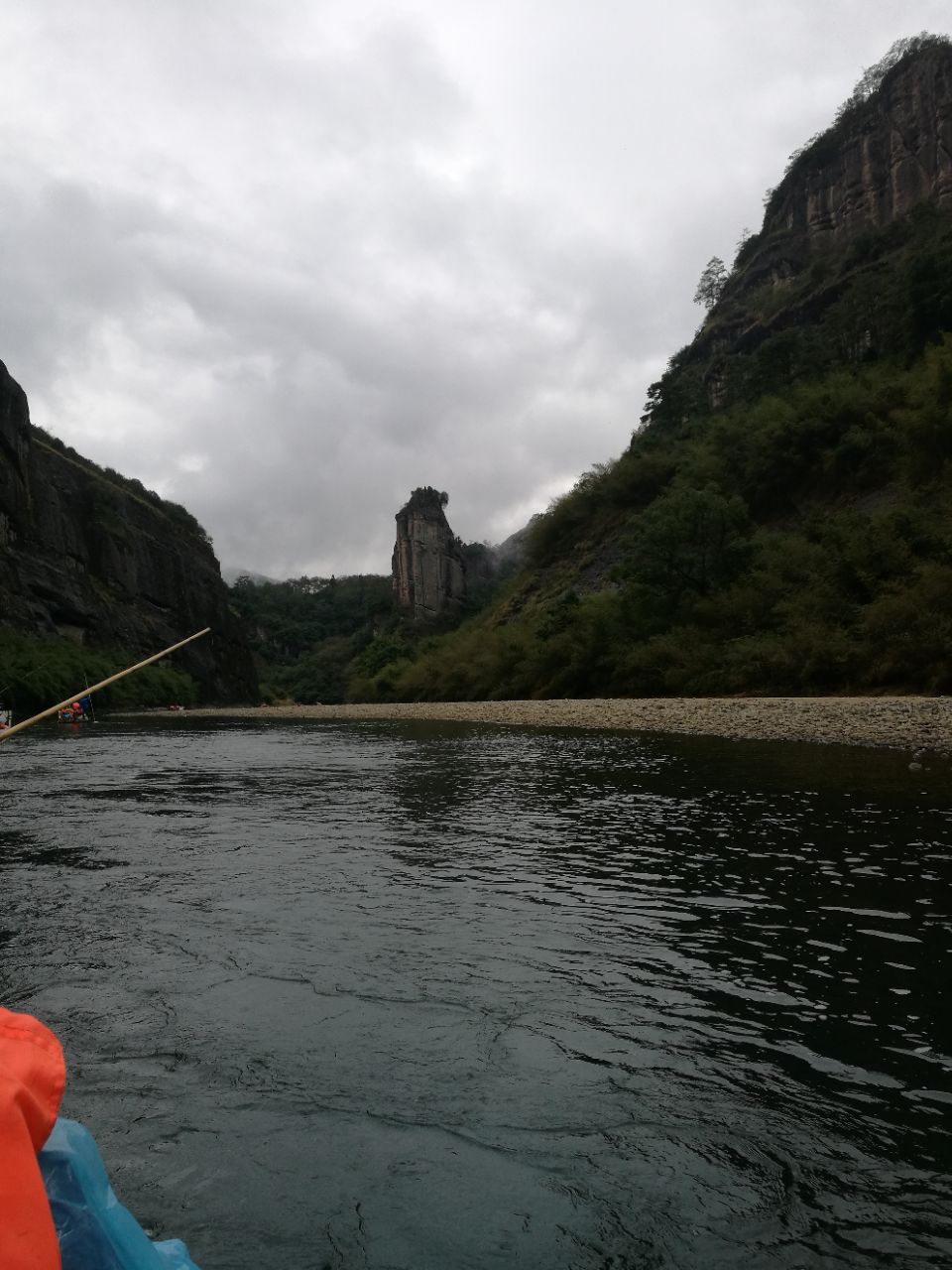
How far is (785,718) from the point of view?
22.8m

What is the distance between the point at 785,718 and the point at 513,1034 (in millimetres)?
20041

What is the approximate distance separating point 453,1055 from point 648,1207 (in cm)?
138

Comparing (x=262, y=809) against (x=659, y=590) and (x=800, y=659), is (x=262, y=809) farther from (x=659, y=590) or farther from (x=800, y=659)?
(x=659, y=590)

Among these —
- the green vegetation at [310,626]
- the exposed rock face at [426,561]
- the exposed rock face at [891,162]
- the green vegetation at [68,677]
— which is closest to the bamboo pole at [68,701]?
the green vegetation at [68,677]

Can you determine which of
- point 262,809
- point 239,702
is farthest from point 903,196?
point 262,809

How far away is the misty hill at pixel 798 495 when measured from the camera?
31.3 metres

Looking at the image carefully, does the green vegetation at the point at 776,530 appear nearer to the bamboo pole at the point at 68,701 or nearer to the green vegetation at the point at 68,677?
the green vegetation at the point at 68,677

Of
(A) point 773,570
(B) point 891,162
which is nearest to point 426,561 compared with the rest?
(B) point 891,162

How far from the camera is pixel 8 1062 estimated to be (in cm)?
167

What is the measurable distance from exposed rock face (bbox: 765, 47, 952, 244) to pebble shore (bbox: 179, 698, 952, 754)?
64550 millimetres

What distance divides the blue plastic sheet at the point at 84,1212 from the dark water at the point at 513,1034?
1.28 m

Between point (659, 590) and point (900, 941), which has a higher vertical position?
point (659, 590)

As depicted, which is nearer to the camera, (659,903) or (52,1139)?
(52,1139)

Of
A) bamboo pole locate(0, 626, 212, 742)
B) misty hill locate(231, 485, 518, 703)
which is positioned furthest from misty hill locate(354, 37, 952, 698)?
misty hill locate(231, 485, 518, 703)
